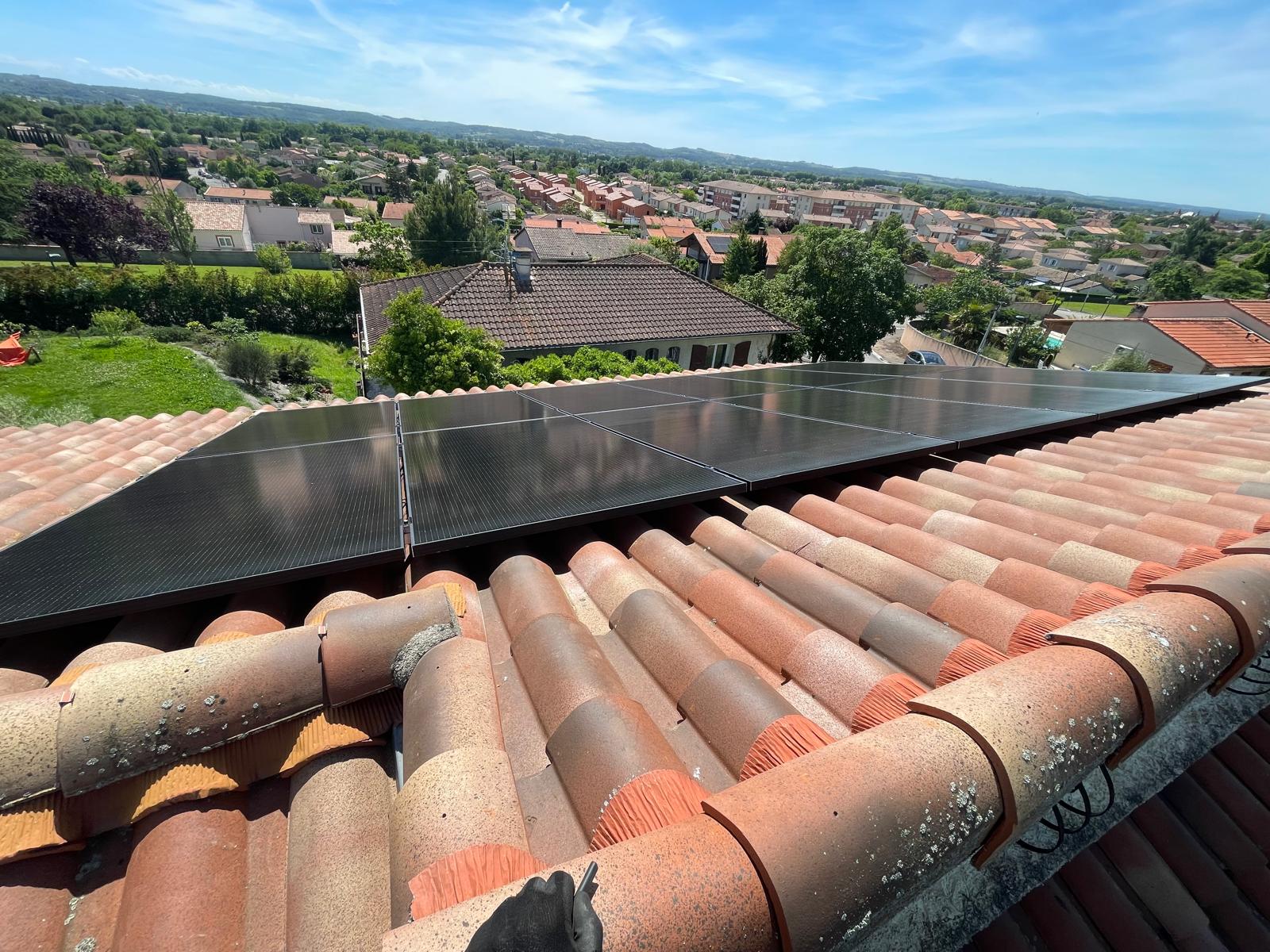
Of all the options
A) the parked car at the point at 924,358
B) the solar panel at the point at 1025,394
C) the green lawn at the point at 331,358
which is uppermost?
the solar panel at the point at 1025,394

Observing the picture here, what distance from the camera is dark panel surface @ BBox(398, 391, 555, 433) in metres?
5.84

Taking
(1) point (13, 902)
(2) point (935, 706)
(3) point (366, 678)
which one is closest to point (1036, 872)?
(2) point (935, 706)

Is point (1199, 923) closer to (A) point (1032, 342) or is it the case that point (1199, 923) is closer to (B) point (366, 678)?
(B) point (366, 678)

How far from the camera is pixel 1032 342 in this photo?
133 feet

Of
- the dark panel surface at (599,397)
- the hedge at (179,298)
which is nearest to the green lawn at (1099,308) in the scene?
the dark panel surface at (599,397)

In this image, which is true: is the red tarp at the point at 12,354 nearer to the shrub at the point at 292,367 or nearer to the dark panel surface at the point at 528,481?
the shrub at the point at 292,367

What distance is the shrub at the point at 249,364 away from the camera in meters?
26.0

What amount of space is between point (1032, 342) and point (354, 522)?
166ft

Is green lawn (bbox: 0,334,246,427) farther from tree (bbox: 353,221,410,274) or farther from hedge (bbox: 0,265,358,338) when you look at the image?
tree (bbox: 353,221,410,274)

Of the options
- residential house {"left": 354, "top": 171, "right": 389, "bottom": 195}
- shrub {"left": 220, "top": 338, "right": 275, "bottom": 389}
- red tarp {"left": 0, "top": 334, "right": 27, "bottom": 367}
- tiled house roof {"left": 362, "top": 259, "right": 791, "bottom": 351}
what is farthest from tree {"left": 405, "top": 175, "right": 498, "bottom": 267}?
residential house {"left": 354, "top": 171, "right": 389, "bottom": 195}

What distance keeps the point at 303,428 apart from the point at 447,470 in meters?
2.52

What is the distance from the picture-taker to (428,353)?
47.8 feet

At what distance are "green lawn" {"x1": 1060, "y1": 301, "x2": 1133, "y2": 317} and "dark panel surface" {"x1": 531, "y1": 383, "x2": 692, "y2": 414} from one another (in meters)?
86.2

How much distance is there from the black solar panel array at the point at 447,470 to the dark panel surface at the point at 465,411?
0.05 m
